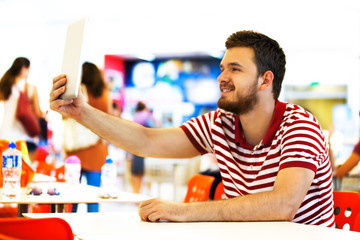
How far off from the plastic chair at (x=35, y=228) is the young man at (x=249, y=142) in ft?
1.43

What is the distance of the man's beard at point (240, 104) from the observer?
192cm

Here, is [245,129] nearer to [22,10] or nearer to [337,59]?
[337,59]

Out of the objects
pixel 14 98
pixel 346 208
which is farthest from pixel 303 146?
pixel 14 98

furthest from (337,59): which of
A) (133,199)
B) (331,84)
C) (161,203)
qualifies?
(161,203)

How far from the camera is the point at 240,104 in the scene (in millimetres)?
1919

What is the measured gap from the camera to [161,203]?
5.05ft

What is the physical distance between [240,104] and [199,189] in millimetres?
1063

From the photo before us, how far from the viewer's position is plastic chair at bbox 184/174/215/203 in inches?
110

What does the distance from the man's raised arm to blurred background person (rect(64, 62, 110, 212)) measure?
2.26 m

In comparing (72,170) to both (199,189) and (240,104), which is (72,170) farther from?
(240,104)

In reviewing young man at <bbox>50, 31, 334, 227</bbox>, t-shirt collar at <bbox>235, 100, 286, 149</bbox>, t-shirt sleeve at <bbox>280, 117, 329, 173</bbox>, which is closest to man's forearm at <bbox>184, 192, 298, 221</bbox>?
young man at <bbox>50, 31, 334, 227</bbox>

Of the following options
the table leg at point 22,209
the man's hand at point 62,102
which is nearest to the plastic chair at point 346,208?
the man's hand at point 62,102

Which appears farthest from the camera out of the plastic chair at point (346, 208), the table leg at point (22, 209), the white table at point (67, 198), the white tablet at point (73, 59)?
the table leg at point (22, 209)

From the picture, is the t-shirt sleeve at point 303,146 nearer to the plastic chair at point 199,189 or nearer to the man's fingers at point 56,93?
the man's fingers at point 56,93
